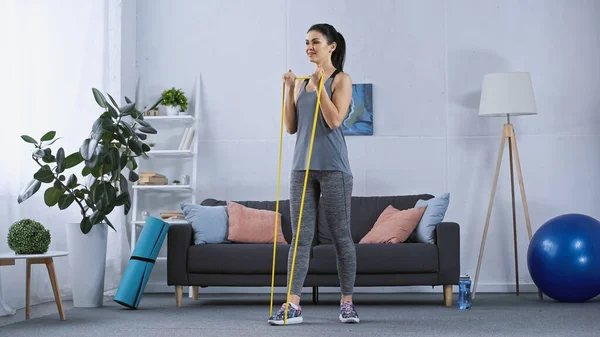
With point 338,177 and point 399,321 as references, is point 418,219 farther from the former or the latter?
point 338,177

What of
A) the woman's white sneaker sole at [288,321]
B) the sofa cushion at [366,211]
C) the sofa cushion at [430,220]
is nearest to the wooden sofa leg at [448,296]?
the sofa cushion at [430,220]

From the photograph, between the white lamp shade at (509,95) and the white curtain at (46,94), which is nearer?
the white curtain at (46,94)

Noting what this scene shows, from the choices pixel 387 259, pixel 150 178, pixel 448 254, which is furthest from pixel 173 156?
pixel 448 254

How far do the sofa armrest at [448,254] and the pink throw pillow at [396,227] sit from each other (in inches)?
12.2

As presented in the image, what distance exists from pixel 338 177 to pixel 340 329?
71 centimetres

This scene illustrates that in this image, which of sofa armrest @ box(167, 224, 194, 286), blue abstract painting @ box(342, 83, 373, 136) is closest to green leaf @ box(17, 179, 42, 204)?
sofa armrest @ box(167, 224, 194, 286)

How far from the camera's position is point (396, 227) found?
5.19m

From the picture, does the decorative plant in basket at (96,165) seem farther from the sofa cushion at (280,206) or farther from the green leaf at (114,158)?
the sofa cushion at (280,206)

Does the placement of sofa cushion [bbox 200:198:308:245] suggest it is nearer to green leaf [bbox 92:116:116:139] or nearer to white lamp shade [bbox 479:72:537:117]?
green leaf [bbox 92:116:116:139]

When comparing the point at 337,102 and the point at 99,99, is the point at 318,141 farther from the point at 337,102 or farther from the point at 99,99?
the point at 99,99

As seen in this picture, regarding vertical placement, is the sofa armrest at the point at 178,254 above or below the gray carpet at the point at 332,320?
above

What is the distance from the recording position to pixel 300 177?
3.59m

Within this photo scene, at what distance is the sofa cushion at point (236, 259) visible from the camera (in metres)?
4.96

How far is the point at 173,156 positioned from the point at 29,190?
6.61 ft
